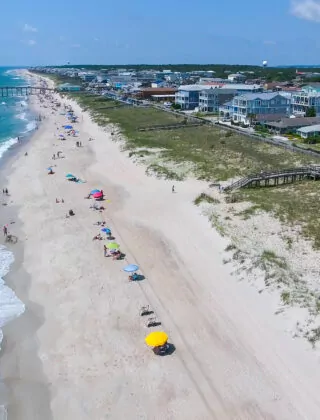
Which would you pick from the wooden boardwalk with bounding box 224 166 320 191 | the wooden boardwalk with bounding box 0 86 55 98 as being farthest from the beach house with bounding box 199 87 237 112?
the wooden boardwalk with bounding box 0 86 55 98

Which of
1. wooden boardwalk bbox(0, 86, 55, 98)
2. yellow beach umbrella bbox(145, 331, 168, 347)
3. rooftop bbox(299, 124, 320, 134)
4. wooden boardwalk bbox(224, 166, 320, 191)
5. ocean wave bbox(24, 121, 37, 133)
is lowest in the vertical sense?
yellow beach umbrella bbox(145, 331, 168, 347)

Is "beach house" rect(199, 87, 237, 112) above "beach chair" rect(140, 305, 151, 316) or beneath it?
above

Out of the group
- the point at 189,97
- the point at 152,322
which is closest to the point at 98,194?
the point at 152,322

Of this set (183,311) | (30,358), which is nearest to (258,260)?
(183,311)

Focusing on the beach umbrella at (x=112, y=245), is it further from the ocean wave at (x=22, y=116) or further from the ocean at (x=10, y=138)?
the ocean wave at (x=22, y=116)

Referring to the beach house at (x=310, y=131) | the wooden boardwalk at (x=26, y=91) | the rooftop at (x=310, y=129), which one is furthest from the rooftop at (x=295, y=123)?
the wooden boardwalk at (x=26, y=91)

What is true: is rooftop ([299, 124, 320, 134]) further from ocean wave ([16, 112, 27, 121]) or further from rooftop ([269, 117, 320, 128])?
ocean wave ([16, 112, 27, 121])

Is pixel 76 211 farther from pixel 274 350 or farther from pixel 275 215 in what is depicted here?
pixel 274 350
